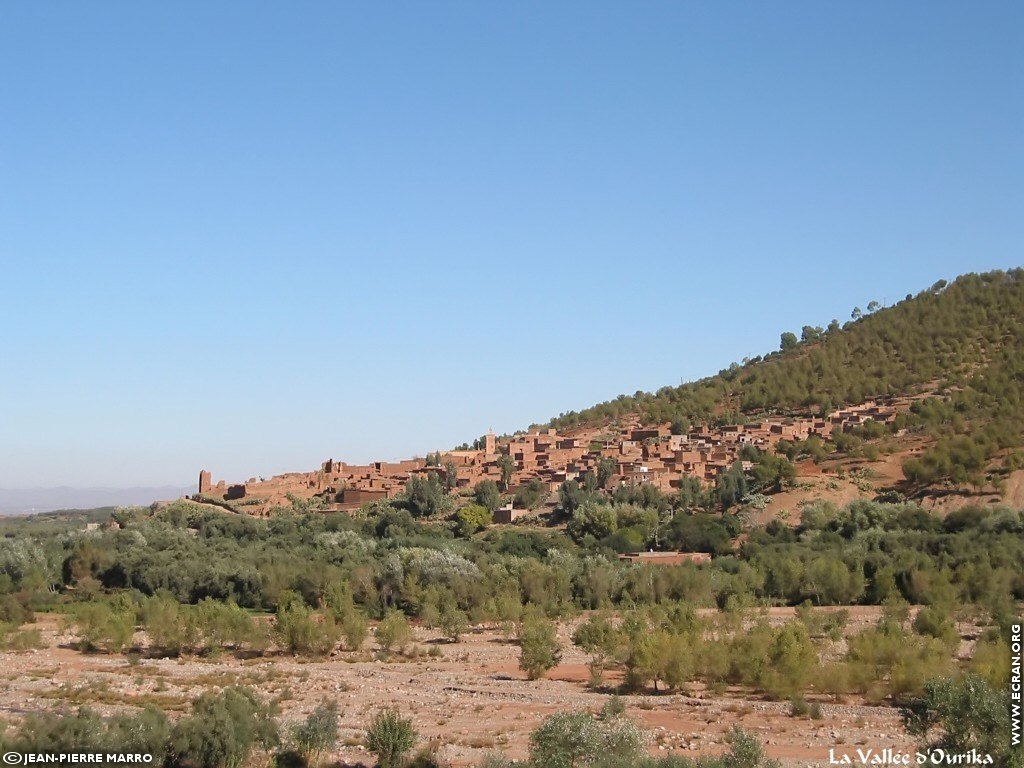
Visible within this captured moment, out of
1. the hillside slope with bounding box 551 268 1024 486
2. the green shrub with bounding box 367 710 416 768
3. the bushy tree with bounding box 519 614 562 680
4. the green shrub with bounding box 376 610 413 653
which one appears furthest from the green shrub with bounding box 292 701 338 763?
the hillside slope with bounding box 551 268 1024 486

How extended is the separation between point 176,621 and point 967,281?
86.2 m

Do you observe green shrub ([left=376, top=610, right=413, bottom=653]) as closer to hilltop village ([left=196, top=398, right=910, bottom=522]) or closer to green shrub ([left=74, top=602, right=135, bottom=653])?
green shrub ([left=74, top=602, right=135, bottom=653])

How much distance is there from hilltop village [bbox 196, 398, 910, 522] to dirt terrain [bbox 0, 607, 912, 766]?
29564 millimetres

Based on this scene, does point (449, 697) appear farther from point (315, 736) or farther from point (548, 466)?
point (548, 466)

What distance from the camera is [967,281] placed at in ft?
326

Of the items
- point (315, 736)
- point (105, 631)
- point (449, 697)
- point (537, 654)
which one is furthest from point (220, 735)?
point (105, 631)

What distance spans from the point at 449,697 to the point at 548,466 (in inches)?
1774

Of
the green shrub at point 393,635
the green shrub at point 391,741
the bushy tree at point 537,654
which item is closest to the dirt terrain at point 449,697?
the bushy tree at point 537,654

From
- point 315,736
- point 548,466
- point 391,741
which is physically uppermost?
point 548,466

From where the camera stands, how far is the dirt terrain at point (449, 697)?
1739cm

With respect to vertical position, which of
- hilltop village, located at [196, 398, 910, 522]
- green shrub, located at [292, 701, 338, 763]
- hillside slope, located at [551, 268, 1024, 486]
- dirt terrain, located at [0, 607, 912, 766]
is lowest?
dirt terrain, located at [0, 607, 912, 766]

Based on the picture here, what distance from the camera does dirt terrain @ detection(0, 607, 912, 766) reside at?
17391 mm

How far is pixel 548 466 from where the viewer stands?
220ft

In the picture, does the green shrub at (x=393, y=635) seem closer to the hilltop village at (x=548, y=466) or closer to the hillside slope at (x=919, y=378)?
the hilltop village at (x=548, y=466)
